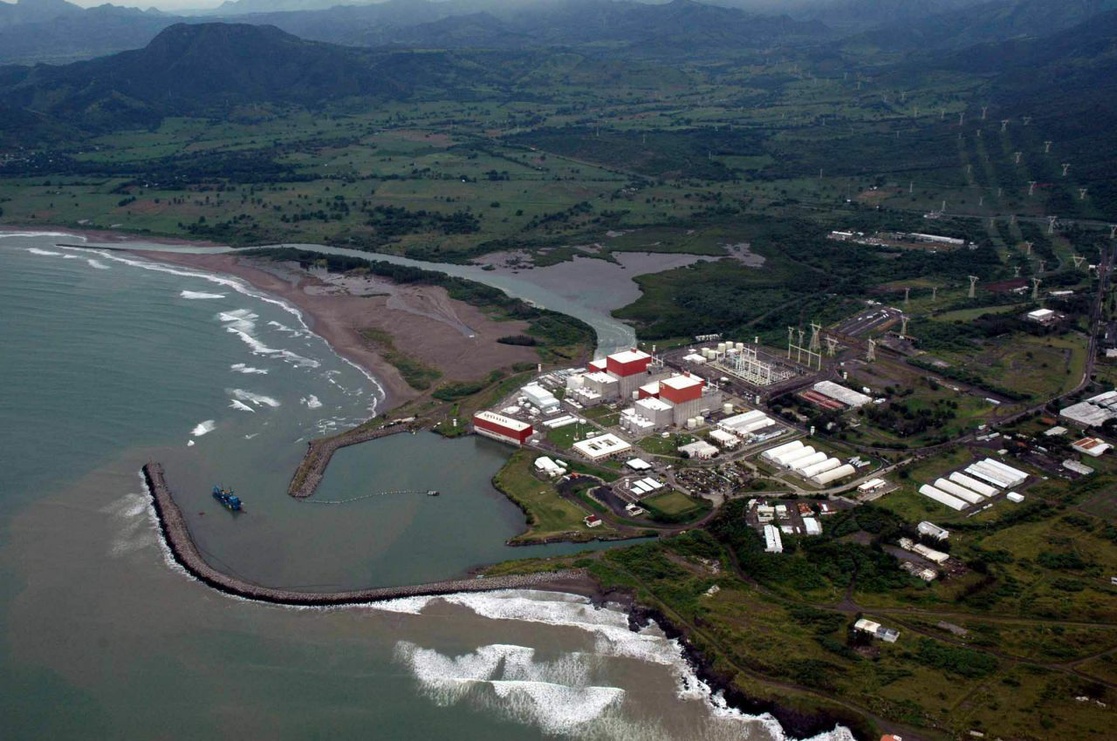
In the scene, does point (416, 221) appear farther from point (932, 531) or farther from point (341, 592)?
point (932, 531)

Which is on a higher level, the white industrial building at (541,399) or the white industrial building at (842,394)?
the white industrial building at (541,399)

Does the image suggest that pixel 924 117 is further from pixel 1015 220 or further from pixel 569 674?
pixel 569 674

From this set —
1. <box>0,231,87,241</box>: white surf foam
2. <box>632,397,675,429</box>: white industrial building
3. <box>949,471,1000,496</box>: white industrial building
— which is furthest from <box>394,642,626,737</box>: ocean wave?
<box>0,231,87,241</box>: white surf foam

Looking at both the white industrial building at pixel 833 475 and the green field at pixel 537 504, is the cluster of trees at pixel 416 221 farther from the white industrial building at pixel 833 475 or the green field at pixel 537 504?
the white industrial building at pixel 833 475

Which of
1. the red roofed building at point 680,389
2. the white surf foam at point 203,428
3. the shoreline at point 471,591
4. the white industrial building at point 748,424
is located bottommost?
the shoreline at point 471,591

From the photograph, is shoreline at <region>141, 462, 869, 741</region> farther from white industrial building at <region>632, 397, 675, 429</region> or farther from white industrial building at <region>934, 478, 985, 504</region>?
white industrial building at <region>934, 478, 985, 504</region>

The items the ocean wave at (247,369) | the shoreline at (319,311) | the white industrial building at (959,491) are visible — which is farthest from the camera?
→ the ocean wave at (247,369)

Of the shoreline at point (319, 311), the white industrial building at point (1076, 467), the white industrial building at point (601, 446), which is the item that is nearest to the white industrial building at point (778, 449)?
the white industrial building at point (601, 446)
